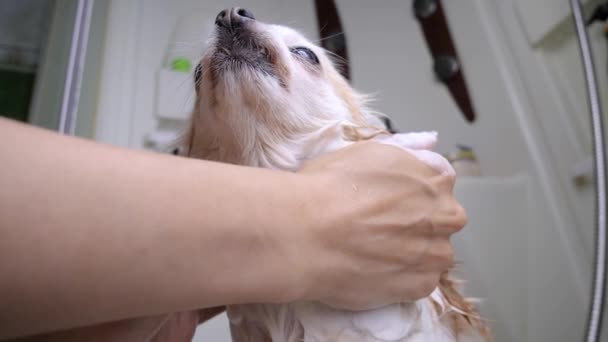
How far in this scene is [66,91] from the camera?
75 cm

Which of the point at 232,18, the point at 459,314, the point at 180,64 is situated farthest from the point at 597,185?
the point at 180,64

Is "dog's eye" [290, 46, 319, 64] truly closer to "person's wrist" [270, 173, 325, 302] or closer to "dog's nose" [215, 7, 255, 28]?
"dog's nose" [215, 7, 255, 28]

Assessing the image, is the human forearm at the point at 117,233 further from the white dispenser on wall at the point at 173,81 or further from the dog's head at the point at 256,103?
the white dispenser on wall at the point at 173,81

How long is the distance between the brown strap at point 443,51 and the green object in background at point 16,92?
100 cm

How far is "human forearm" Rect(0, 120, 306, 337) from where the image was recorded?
181 millimetres

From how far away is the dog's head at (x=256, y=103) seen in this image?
1.43ft

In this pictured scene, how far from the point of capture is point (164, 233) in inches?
8.4

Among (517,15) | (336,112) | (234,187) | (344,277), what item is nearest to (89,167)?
(234,187)

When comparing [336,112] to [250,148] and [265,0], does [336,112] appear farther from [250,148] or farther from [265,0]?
[265,0]

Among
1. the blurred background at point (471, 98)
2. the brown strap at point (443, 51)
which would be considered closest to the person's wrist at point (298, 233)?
the blurred background at point (471, 98)

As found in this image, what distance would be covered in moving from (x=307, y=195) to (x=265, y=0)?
530mm

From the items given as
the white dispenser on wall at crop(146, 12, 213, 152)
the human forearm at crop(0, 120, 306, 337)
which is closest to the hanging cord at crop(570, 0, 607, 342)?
the human forearm at crop(0, 120, 306, 337)

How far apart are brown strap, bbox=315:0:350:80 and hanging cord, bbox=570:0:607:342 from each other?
454 millimetres

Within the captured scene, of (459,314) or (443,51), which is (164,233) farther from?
(443,51)
